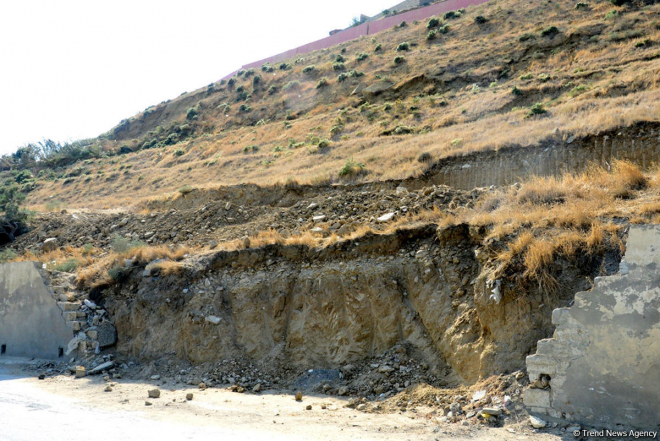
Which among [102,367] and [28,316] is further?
[28,316]

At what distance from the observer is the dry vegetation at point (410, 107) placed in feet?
59.9

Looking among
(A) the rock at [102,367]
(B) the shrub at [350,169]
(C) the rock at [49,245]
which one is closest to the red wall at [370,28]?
(B) the shrub at [350,169]

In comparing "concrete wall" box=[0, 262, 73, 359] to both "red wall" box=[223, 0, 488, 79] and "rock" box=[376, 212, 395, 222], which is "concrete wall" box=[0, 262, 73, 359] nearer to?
"rock" box=[376, 212, 395, 222]

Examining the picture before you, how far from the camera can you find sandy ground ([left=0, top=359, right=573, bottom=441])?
6969 millimetres

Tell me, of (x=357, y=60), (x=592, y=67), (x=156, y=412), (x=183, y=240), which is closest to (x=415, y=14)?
(x=357, y=60)

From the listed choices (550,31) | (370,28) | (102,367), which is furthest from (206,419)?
(370,28)

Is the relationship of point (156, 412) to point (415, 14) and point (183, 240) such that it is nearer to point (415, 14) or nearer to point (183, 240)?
point (183, 240)

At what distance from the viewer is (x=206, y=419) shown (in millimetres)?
8188

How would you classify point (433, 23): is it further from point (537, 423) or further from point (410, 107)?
point (537, 423)

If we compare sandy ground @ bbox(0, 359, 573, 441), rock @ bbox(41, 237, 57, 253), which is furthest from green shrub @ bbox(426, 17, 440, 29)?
sandy ground @ bbox(0, 359, 573, 441)

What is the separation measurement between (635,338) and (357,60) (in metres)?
37.2

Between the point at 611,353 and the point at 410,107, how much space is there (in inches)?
891

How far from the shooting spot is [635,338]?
6.27 meters

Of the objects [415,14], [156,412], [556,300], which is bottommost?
[156,412]
